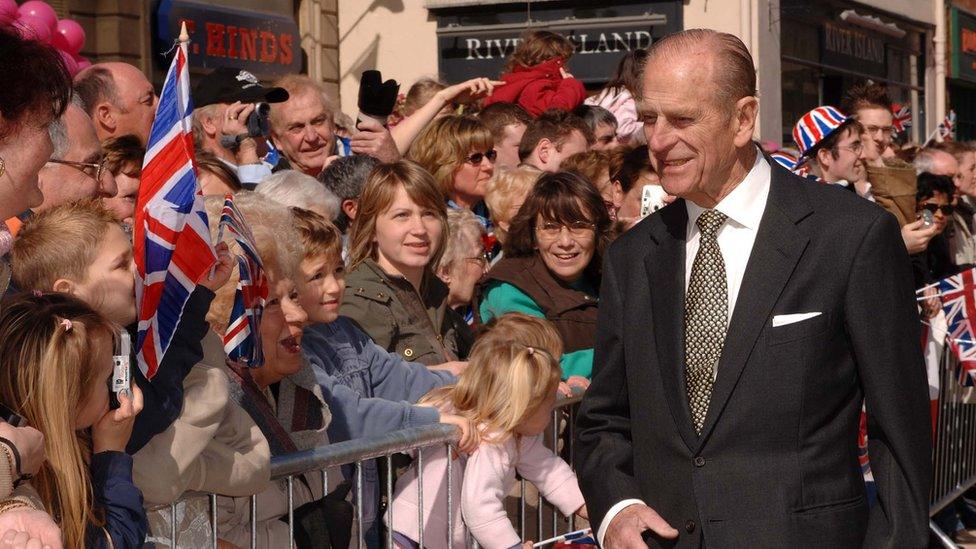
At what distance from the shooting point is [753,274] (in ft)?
11.4

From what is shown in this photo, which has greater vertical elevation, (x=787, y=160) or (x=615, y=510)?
(x=787, y=160)

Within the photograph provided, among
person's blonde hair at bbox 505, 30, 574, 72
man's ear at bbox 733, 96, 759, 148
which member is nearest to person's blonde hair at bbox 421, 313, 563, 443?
man's ear at bbox 733, 96, 759, 148

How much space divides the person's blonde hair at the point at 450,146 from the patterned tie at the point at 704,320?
151 inches

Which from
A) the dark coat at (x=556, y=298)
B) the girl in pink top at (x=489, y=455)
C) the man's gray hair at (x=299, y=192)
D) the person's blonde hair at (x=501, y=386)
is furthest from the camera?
the dark coat at (x=556, y=298)

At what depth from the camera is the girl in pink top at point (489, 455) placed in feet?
15.7

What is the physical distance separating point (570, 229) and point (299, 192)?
1.33 m

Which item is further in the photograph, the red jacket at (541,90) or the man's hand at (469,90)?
the red jacket at (541,90)

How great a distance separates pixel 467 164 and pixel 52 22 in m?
4.04

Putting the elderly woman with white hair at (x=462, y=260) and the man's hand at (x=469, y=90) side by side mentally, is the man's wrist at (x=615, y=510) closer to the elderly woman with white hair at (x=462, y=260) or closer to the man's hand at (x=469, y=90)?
the elderly woman with white hair at (x=462, y=260)

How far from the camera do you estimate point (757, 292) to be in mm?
3461

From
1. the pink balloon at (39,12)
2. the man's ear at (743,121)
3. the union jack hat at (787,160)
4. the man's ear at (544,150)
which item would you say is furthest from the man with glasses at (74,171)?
the pink balloon at (39,12)

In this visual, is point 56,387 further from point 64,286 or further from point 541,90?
point 541,90

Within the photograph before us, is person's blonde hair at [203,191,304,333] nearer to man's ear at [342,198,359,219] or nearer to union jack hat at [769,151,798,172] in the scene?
man's ear at [342,198,359,219]

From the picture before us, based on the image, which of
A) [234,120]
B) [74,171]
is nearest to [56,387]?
[74,171]
